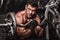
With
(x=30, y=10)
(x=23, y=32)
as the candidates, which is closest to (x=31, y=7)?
(x=30, y=10)

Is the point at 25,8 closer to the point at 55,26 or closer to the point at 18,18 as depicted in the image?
the point at 18,18

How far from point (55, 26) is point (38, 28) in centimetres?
10

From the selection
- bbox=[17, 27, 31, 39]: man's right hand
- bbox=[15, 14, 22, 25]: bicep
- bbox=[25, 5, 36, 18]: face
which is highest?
bbox=[25, 5, 36, 18]: face

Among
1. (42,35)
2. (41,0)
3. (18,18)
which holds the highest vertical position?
(41,0)

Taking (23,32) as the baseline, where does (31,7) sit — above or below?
above

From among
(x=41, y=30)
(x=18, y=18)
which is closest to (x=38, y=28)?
(x=41, y=30)

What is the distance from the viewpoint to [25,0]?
3.29 ft

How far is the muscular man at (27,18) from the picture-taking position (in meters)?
0.90

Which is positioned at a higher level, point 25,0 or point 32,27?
point 25,0

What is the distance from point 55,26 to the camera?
3.08 feet

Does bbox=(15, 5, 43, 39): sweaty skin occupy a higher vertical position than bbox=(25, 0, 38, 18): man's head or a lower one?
lower

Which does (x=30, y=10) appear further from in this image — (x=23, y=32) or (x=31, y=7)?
(x=23, y=32)

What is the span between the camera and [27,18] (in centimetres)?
94

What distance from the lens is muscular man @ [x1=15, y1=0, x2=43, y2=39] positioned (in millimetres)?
904
